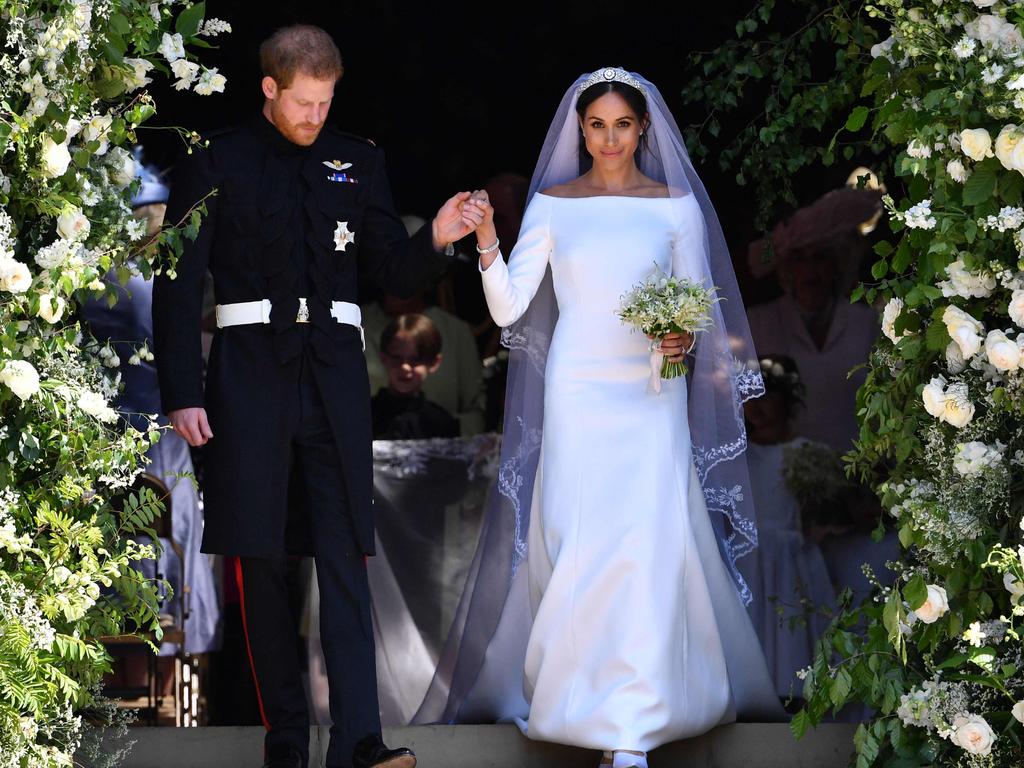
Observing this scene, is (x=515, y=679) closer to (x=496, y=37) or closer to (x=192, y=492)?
(x=192, y=492)

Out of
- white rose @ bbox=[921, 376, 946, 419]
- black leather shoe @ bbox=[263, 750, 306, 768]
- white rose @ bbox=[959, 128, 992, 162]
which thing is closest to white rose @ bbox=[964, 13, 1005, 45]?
white rose @ bbox=[959, 128, 992, 162]

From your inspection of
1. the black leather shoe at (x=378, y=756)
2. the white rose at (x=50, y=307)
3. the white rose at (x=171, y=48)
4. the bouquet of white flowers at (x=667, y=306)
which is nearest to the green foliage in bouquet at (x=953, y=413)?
the bouquet of white flowers at (x=667, y=306)

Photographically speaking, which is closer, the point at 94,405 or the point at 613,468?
the point at 94,405

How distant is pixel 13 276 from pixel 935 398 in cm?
213

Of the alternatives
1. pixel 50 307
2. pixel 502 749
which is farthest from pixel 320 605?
pixel 50 307

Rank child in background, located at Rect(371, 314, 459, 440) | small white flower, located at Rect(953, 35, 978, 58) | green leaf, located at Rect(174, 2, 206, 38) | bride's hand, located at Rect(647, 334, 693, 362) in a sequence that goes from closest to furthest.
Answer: small white flower, located at Rect(953, 35, 978, 58) < green leaf, located at Rect(174, 2, 206, 38) < bride's hand, located at Rect(647, 334, 693, 362) < child in background, located at Rect(371, 314, 459, 440)

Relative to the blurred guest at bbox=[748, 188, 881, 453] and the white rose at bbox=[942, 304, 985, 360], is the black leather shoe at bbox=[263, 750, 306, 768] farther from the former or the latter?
the blurred guest at bbox=[748, 188, 881, 453]

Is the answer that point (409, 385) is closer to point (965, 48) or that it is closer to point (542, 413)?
point (542, 413)

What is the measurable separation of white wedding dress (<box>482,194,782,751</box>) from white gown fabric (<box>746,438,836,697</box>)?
3.71 ft

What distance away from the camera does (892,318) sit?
4.13 metres

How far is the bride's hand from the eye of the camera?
478 centimetres

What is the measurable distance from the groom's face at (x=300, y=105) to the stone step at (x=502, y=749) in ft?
5.93

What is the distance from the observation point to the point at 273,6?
662 cm

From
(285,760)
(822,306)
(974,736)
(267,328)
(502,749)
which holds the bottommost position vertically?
(502,749)
